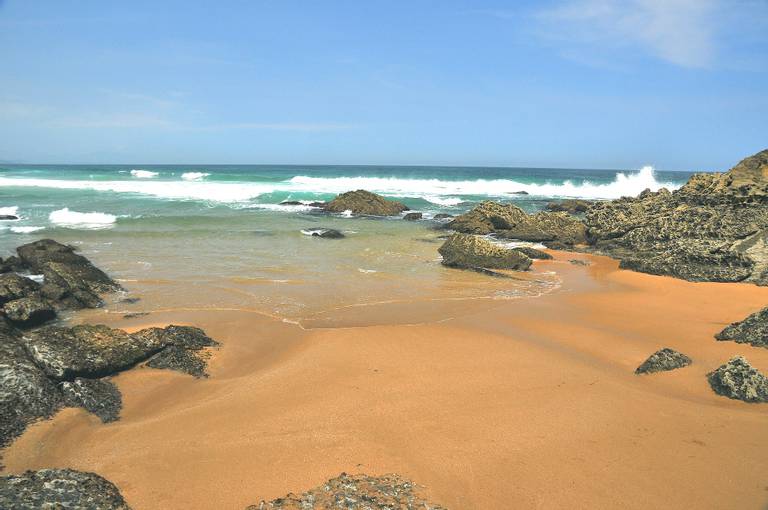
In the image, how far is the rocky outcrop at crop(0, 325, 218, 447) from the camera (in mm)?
4742

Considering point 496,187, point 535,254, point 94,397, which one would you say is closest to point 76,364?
point 94,397

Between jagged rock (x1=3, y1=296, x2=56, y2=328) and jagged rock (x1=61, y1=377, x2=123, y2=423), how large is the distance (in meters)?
3.13

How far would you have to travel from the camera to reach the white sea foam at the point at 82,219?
70.5 ft

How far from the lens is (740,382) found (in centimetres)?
538

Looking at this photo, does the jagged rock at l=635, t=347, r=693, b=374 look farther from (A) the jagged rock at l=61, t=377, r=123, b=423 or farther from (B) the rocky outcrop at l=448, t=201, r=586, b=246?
(B) the rocky outcrop at l=448, t=201, r=586, b=246

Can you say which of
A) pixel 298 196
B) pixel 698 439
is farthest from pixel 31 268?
pixel 298 196

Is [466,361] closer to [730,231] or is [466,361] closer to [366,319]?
[366,319]

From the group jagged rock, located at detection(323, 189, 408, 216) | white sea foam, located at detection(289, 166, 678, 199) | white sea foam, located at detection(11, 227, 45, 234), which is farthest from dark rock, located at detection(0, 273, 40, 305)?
white sea foam, located at detection(289, 166, 678, 199)

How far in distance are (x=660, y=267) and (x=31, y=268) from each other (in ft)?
47.9

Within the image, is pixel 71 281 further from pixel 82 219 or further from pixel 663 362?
pixel 82 219

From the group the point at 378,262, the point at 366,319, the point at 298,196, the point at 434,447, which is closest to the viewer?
the point at 434,447

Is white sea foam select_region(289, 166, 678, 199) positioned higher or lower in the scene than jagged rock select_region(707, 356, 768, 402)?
higher

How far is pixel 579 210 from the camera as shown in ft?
105

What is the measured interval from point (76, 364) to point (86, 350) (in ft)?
0.71
